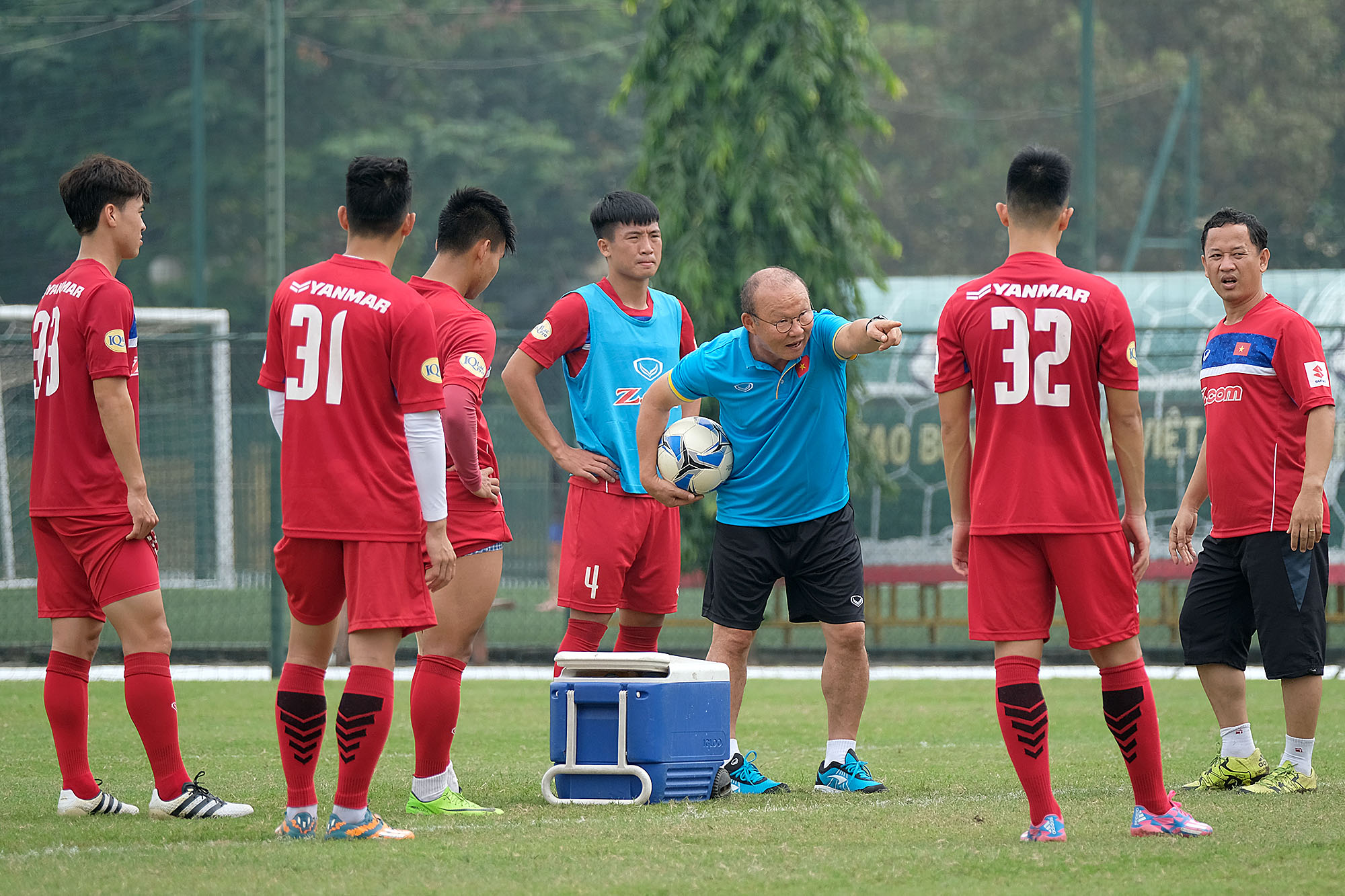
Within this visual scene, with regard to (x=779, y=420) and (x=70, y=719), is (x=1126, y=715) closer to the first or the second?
(x=779, y=420)

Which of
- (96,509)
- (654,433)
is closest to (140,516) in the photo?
(96,509)

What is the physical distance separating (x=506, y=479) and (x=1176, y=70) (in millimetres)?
27392

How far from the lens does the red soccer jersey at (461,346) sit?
572 cm

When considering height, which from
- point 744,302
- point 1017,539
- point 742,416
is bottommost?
point 1017,539

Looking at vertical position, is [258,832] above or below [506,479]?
below

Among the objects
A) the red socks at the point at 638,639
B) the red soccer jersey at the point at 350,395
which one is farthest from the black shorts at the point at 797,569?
the red soccer jersey at the point at 350,395

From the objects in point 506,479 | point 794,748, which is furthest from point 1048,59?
point 794,748

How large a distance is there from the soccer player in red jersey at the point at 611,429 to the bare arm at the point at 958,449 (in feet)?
5.84

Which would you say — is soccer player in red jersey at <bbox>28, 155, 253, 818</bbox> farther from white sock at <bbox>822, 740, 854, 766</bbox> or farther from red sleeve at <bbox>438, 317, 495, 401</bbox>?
white sock at <bbox>822, 740, 854, 766</bbox>

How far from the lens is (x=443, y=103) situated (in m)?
35.9

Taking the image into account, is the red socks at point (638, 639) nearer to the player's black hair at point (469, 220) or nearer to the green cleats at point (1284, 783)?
the player's black hair at point (469, 220)

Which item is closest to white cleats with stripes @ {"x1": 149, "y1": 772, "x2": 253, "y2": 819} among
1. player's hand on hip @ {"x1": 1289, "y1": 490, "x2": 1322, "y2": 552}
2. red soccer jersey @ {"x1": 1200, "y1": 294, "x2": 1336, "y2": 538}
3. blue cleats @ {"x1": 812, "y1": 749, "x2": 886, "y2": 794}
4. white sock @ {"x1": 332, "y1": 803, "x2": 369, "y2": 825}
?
white sock @ {"x1": 332, "y1": 803, "x2": 369, "y2": 825}

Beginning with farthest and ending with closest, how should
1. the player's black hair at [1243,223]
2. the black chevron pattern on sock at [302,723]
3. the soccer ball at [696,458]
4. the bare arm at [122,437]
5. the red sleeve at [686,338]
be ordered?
the red sleeve at [686,338]
the player's black hair at [1243,223]
the soccer ball at [696,458]
the bare arm at [122,437]
the black chevron pattern on sock at [302,723]

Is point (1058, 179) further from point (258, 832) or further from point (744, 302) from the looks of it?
point (258, 832)
